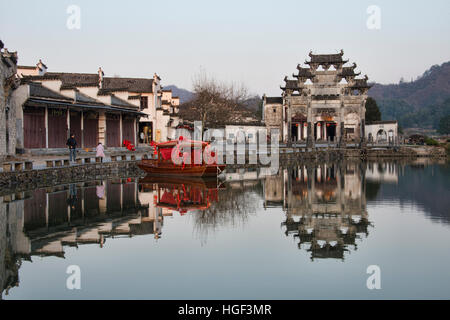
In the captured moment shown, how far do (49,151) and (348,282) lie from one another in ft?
80.8

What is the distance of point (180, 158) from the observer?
95.2 feet

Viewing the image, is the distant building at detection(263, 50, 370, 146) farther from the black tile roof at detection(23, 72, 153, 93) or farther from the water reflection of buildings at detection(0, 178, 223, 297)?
the water reflection of buildings at detection(0, 178, 223, 297)

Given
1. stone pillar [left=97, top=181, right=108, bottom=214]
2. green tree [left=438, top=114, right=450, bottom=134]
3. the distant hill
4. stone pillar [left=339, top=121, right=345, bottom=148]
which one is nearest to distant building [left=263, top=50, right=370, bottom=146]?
stone pillar [left=339, top=121, right=345, bottom=148]

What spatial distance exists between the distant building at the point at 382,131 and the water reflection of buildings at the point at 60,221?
147 ft

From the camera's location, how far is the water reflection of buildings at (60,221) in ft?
34.3

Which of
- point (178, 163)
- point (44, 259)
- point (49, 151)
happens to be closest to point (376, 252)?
point (44, 259)

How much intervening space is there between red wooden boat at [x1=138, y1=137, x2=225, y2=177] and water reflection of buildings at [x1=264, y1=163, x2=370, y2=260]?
4.03 meters

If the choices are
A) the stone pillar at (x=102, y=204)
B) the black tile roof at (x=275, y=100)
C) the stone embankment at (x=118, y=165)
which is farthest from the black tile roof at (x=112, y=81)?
the stone pillar at (x=102, y=204)

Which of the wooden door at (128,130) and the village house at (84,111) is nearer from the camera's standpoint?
the village house at (84,111)

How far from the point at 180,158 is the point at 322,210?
13610 millimetres

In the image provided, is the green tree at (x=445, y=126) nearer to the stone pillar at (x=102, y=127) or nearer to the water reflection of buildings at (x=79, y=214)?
the stone pillar at (x=102, y=127)

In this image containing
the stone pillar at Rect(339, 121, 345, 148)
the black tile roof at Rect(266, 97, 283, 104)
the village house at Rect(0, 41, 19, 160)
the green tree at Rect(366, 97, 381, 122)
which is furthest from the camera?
the green tree at Rect(366, 97, 381, 122)

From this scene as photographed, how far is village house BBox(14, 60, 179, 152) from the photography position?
27.8 metres

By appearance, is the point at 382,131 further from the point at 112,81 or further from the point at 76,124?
the point at 76,124
